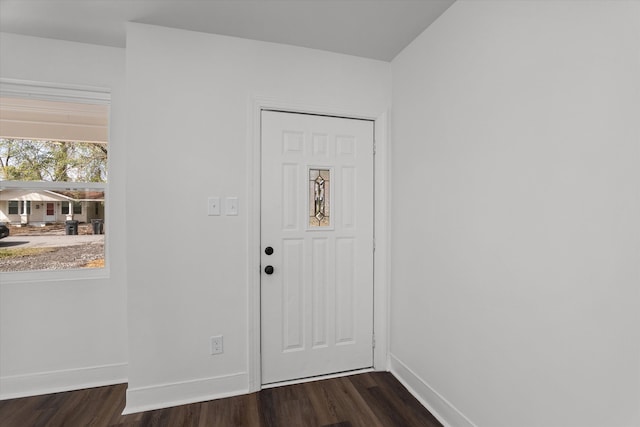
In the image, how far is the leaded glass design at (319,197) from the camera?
234cm

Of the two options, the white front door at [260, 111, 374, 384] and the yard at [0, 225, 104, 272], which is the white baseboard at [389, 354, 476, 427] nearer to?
the white front door at [260, 111, 374, 384]

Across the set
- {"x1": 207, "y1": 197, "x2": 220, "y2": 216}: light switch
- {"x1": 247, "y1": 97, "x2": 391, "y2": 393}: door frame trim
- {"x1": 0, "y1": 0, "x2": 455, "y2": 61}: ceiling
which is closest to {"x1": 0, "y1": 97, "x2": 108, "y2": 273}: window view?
{"x1": 0, "y1": 0, "x2": 455, "y2": 61}: ceiling

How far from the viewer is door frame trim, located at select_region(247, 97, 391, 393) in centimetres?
216

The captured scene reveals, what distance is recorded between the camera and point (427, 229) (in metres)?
2.06

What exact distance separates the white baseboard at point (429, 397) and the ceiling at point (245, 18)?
239 cm

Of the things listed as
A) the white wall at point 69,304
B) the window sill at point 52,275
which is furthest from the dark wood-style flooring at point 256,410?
the window sill at point 52,275

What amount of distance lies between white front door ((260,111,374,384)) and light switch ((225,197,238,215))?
20cm

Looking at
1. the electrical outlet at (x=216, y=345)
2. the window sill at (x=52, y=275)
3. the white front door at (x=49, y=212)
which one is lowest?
the electrical outlet at (x=216, y=345)

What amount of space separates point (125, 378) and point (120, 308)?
532 millimetres

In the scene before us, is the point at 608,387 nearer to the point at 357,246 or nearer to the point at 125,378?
the point at 357,246

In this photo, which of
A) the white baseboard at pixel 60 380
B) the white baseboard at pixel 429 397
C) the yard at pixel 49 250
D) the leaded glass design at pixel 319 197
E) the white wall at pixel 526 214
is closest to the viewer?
the white wall at pixel 526 214

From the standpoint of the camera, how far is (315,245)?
235 cm

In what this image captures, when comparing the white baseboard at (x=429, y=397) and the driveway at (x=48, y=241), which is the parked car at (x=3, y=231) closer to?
the driveway at (x=48, y=241)

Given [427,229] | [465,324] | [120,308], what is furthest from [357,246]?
[120,308]
